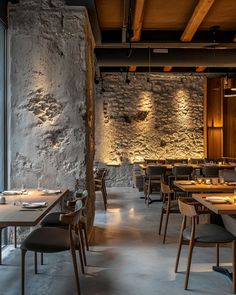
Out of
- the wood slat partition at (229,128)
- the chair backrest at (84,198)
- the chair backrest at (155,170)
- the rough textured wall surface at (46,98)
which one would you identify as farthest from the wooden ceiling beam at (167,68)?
the chair backrest at (84,198)

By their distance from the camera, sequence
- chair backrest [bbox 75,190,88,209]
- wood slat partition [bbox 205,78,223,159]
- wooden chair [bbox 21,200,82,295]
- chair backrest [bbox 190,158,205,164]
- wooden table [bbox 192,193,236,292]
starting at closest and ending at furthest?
wooden chair [bbox 21,200,82,295]
wooden table [bbox 192,193,236,292]
chair backrest [bbox 75,190,88,209]
chair backrest [bbox 190,158,205,164]
wood slat partition [bbox 205,78,223,159]

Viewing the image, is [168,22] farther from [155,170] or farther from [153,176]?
[153,176]

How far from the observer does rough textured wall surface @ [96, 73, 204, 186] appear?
10820 mm

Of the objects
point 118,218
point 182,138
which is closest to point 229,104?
point 182,138

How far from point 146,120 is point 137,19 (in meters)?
5.35

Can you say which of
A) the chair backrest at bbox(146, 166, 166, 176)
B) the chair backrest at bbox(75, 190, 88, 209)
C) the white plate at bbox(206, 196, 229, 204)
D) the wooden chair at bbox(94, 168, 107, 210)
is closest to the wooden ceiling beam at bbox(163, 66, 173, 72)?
the chair backrest at bbox(146, 166, 166, 176)

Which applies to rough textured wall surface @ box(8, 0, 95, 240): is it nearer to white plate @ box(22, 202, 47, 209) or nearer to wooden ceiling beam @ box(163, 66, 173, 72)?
white plate @ box(22, 202, 47, 209)

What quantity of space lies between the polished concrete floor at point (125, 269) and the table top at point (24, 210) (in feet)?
2.13

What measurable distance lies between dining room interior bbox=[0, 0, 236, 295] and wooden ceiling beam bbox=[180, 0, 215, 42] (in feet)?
0.05

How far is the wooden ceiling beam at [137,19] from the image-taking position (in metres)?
5.12

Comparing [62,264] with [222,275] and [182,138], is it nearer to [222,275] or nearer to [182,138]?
[222,275]

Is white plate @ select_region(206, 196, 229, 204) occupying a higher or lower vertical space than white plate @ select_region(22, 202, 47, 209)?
higher

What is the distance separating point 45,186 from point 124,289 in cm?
187

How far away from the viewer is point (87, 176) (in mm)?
4836
